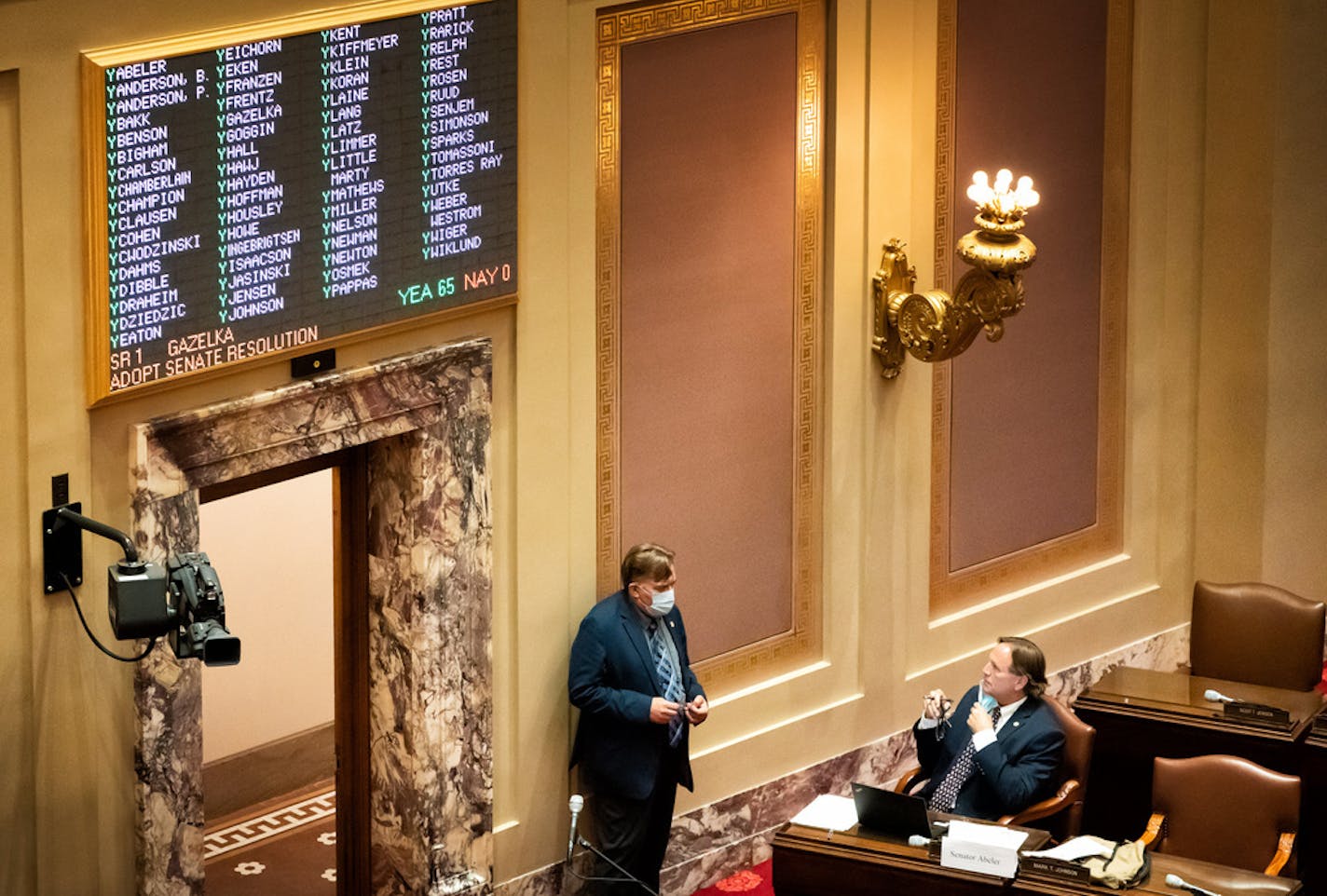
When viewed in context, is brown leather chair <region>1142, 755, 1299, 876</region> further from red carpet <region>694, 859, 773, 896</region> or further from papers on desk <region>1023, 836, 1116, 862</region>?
red carpet <region>694, 859, 773, 896</region>

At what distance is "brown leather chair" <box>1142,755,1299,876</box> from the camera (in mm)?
7293

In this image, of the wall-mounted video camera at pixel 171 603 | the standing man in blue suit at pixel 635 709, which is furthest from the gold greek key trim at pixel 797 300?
the wall-mounted video camera at pixel 171 603

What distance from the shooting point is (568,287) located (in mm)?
7469

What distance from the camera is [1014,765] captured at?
299 inches

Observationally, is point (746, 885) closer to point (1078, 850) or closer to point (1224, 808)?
point (1078, 850)

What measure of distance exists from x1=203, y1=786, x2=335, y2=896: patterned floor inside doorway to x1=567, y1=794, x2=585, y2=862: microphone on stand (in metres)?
1.23

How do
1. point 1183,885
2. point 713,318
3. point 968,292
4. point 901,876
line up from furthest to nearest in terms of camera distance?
point 968,292
point 713,318
point 901,876
point 1183,885

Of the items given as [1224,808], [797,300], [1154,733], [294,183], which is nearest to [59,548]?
[294,183]

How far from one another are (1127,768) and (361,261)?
3753 mm

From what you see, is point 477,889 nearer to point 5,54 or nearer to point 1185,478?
point 5,54

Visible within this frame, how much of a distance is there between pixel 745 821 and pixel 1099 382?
282 cm

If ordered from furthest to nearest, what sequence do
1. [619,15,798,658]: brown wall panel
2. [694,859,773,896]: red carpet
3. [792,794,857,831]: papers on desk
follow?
[694,859,773,896]: red carpet, [619,15,798,658]: brown wall panel, [792,794,857,831]: papers on desk

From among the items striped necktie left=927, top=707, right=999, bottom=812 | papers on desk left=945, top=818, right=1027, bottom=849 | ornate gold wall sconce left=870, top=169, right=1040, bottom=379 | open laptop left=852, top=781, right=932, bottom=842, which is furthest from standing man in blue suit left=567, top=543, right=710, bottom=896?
ornate gold wall sconce left=870, top=169, right=1040, bottom=379

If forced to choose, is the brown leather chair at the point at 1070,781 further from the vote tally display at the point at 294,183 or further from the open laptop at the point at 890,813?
the vote tally display at the point at 294,183
